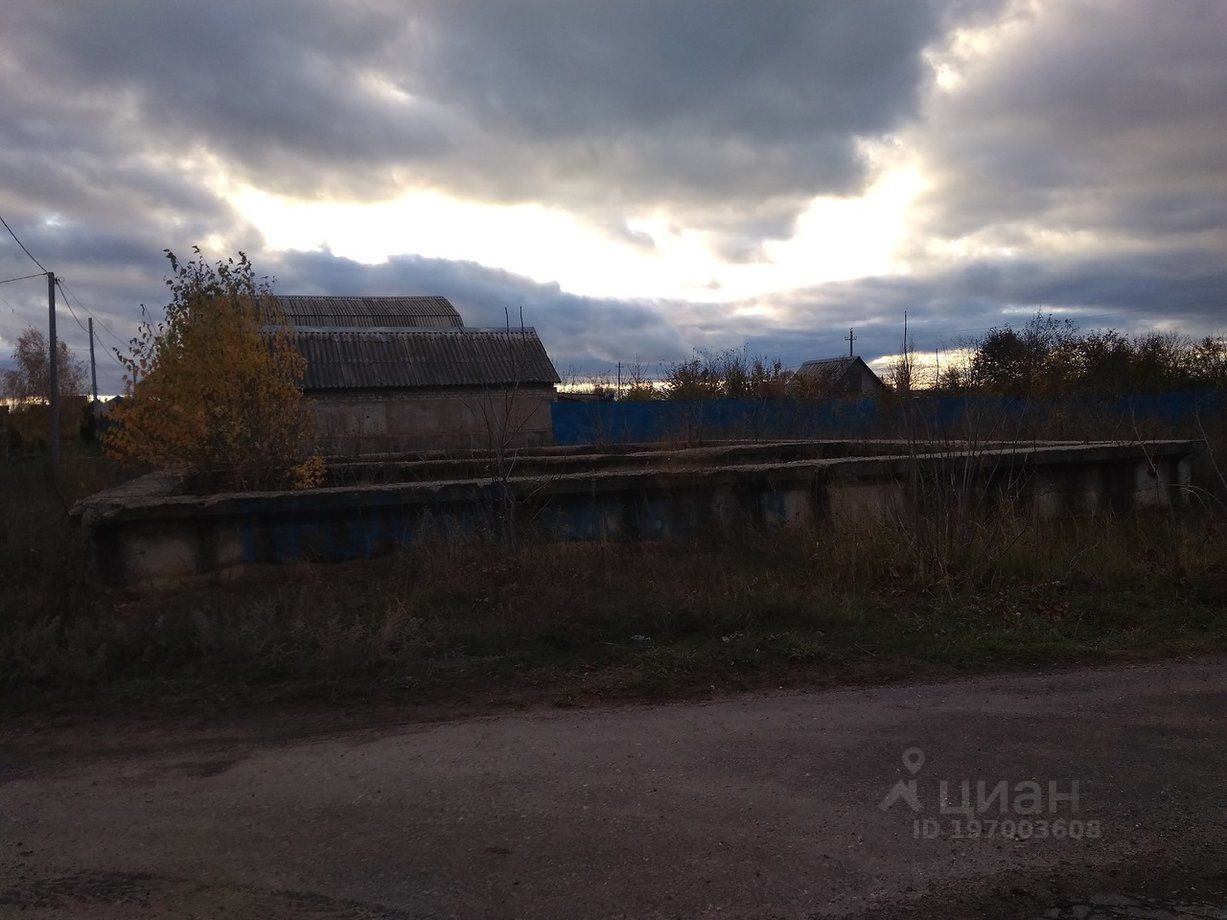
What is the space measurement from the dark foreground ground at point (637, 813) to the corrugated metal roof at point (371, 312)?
3001 centimetres

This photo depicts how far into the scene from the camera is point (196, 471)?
33.7 feet

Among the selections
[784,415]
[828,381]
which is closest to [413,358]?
[784,415]

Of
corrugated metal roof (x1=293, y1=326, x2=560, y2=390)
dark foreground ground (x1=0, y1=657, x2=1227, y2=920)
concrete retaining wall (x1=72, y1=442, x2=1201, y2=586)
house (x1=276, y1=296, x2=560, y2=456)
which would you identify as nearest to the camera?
dark foreground ground (x1=0, y1=657, x2=1227, y2=920)

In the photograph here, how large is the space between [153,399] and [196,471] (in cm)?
92

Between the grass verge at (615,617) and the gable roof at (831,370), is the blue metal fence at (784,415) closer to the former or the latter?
the gable roof at (831,370)

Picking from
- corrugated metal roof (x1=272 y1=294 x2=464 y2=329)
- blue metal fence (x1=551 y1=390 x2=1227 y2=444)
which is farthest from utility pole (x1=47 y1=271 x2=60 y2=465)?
blue metal fence (x1=551 y1=390 x2=1227 y2=444)

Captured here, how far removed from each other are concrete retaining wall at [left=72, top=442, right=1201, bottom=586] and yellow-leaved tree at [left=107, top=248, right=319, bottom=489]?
573mm

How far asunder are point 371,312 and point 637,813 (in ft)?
111

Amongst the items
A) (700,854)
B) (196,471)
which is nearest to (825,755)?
(700,854)

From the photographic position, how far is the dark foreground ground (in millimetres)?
3205

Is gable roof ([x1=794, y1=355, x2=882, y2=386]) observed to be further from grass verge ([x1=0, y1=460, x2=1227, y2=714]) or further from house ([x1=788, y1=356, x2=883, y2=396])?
grass verge ([x1=0, y1=460, x2=1227, y2=714])

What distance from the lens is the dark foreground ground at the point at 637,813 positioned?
3.21 meters

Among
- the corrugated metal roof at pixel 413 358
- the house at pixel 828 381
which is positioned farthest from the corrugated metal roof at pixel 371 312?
the house at pixel 828 381

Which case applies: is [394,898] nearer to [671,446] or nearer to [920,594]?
[920,594]
